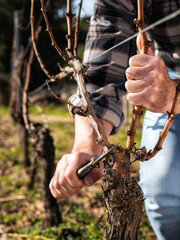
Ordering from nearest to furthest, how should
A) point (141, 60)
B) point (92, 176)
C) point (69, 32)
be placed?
point (141, 60), point (92, 176), point (69, 32)

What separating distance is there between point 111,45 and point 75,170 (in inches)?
36.3

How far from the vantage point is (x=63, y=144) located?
5488 millimetres

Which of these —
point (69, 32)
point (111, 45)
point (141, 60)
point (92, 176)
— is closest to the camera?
point (141, 60)

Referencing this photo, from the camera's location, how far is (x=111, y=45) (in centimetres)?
182

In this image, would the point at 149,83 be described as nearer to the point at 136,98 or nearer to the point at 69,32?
the point at 136,98

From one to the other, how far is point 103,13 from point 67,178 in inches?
47.9

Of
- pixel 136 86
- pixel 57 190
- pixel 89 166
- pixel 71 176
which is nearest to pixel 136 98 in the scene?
pixel 136 86

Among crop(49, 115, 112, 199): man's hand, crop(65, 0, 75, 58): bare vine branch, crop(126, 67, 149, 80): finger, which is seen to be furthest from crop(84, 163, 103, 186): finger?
crop(65, 0, 75, 58): bare vine branch

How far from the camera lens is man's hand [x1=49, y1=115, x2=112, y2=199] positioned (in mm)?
1340

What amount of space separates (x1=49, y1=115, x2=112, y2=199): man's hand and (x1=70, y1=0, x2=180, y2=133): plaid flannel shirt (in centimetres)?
20

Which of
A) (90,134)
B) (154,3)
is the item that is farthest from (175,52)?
(90,134)

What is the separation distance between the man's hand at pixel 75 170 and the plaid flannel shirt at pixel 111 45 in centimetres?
20

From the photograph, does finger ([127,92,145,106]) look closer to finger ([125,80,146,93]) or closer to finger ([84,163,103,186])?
finger ([125,80,146,93])

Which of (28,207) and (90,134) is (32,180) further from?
(90,134)
